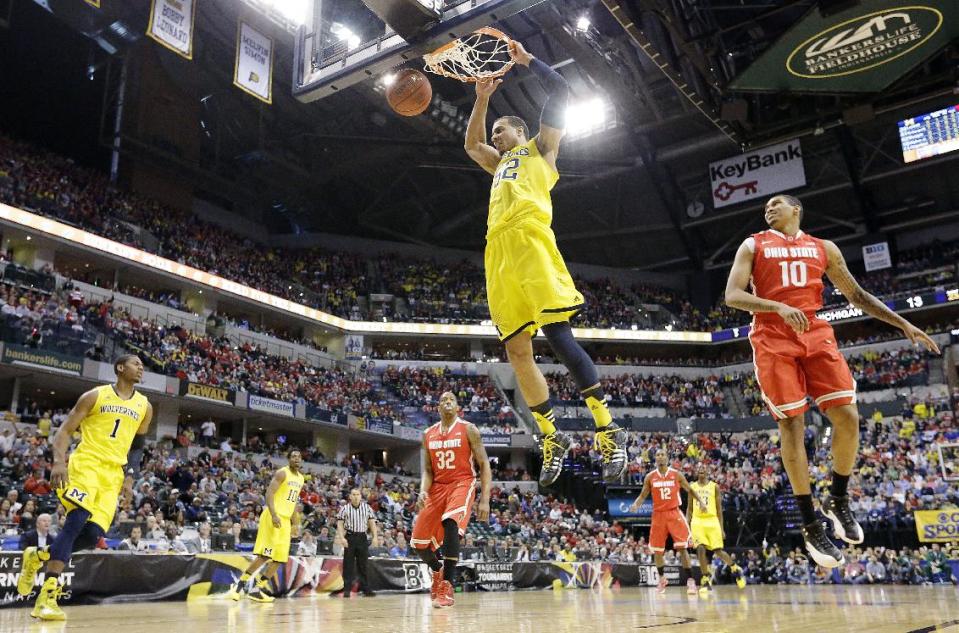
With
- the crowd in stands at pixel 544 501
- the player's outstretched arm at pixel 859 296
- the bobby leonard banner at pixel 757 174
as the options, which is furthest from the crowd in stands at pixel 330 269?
the player's outstretched arm at pixel 859 296

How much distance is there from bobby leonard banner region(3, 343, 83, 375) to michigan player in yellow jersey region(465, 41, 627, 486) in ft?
61.6

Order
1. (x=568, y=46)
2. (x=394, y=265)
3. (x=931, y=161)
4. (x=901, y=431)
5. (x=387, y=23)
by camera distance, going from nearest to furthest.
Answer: (x=387, y=23)
(x=568, y=46)
(x=901, y=431)
(x=931, y=161)
(x=394, y=265)

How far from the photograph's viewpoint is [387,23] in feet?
25.8

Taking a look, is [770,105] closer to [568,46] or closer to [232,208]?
[568,46]

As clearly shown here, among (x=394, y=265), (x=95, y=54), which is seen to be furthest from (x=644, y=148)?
(x=95, y=54)

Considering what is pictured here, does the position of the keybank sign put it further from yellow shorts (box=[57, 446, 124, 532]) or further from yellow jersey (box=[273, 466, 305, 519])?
yellow shorts (box=[57, 446, 124, 532])

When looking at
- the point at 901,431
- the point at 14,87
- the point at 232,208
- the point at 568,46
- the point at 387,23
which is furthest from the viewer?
the point at 232,208

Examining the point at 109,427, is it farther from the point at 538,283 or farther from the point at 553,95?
the point at 553,95

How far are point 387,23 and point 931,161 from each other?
1231 inches

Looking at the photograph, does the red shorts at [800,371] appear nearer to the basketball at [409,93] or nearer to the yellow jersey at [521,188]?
the yellow jersey at [521,188]

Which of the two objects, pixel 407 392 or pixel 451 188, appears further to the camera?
pixel 451 188

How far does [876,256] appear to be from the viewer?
1437 inches

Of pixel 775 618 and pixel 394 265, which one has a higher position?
pixel 394 265

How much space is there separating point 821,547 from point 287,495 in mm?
7610
